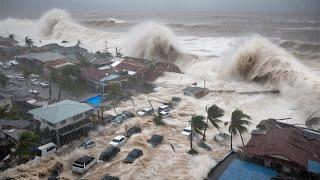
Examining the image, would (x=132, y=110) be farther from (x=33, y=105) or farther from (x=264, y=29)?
(x=264, y=29)

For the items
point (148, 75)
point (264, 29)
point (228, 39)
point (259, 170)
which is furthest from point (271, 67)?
point (264, 29)

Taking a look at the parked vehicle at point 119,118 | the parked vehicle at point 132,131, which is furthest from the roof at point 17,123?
the parked vehicle at point 132,131

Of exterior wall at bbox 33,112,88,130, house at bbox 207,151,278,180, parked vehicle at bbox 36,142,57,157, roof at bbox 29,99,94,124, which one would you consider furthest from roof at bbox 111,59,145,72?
house at bbox 207,151,278,180

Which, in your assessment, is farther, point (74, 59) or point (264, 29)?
point (264, 29)

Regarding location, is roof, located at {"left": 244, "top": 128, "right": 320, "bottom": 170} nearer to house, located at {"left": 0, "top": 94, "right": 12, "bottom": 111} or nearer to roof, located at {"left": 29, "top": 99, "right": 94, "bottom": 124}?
roof, located at {"left": 29, "top": 99, "right": 94, "bottom": 124}

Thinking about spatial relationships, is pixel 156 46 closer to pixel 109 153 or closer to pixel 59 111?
pixel 59 111
